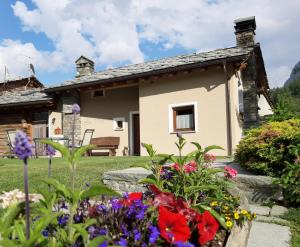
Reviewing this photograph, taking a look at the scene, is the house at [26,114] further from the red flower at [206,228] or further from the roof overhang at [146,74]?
the red flower at [206,228]

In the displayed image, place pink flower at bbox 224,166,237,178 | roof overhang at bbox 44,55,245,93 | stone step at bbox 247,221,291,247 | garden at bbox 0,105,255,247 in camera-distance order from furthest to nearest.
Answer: roof overhang at bbox 44,55,245,93
pink flower at bbox 224,166,237,178
stone step at bbox 247,221,291,247
garden at bbox 0,105,255,247

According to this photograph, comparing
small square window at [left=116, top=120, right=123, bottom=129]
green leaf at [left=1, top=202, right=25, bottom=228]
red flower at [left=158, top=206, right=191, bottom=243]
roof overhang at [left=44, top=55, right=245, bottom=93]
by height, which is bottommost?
red flower at [left=158, top=206, right=191, bottom=243]

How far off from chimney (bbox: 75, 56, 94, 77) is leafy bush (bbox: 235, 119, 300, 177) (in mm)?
15283

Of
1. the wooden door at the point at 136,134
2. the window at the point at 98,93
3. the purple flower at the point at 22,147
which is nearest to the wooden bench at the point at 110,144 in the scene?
the wooden door at the point at 136,134

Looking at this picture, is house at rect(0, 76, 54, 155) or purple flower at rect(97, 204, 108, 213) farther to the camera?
house at rect(0, 76, 54, 155)

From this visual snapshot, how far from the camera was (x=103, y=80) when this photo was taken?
558 inches

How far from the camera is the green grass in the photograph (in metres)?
3.28

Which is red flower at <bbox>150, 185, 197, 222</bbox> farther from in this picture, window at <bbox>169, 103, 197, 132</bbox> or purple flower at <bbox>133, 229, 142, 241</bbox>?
window at <bbox>169, 103, 197, 132</bbox>

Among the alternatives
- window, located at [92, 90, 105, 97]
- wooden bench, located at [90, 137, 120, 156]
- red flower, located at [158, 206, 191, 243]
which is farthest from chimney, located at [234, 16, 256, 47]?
red flower, located at [158, 206, 191, 243]

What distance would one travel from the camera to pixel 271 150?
489 cm

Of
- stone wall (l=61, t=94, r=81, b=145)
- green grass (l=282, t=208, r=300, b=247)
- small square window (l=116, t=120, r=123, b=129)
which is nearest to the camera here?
green grass (l=282, t=208, r=300, b=247)

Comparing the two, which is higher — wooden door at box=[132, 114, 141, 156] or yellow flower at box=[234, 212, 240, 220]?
wooden door at box=[132, 114, 141, 156]

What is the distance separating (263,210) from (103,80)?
1081cm

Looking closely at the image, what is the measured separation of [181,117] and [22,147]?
12213 millimetres
